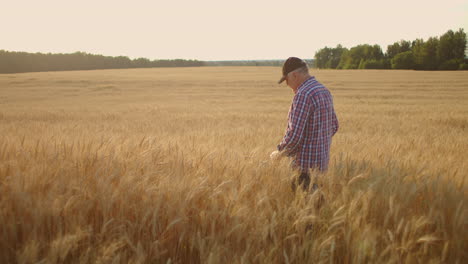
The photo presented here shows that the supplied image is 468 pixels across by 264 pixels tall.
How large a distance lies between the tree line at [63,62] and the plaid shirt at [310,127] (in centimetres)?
8023

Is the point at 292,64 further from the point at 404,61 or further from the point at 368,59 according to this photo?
the point at 368,59

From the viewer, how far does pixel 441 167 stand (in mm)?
2805

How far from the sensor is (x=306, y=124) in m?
2.66

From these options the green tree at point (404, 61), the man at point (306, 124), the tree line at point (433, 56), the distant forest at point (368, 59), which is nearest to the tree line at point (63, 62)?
the distant forest at point (368, 59)

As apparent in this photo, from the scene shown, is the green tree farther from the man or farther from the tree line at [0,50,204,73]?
the man

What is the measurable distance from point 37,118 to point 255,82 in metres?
21.9

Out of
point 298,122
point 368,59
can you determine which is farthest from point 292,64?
point 368,59

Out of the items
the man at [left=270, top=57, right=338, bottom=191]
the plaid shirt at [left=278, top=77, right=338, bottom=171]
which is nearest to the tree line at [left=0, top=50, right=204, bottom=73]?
the man at [left=270, top=57, right=338, bottom=191]

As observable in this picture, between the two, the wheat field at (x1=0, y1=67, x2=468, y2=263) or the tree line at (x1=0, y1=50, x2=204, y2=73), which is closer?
the wheat field at (x1=0, y1=67, x2=468, y2=263)

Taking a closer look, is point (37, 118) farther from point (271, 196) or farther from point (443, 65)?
point (443, 65)

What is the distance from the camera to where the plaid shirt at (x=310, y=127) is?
8.43 feet

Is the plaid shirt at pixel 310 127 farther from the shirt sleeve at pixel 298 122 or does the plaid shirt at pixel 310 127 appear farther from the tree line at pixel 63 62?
the tree line at pixel 63 62

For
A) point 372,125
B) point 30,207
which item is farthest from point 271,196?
point 372,125

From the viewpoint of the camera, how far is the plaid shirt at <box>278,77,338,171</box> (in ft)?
8.43
